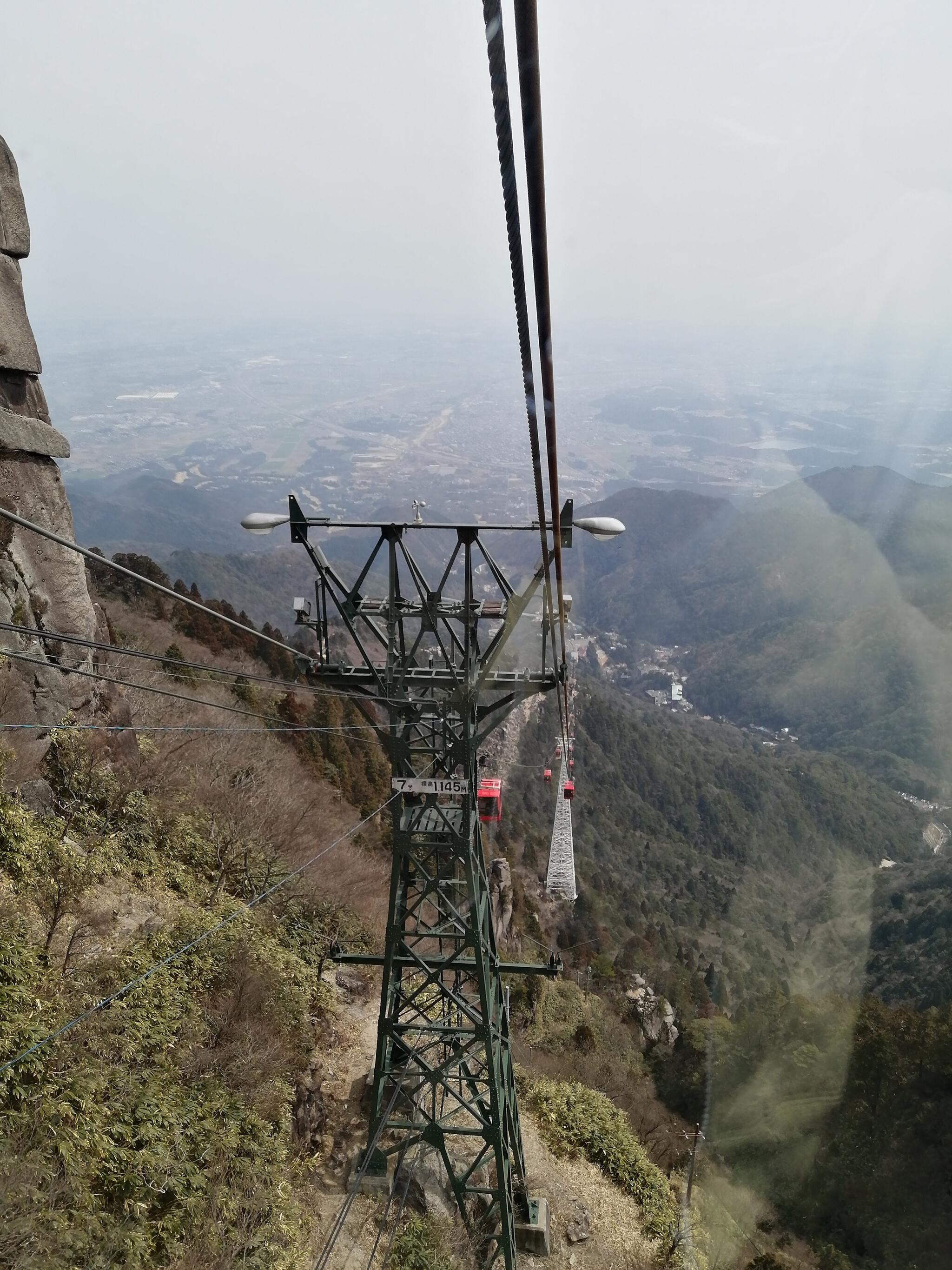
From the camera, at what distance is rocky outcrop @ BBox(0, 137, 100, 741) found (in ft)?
44.6

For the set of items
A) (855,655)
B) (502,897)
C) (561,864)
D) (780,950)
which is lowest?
(855,655)

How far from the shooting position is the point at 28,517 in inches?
568

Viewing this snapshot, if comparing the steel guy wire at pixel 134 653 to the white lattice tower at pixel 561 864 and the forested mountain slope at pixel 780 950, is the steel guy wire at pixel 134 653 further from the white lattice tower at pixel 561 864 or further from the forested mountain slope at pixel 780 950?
the white lattice tower at pixel 561 864

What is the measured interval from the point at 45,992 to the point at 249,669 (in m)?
30.3

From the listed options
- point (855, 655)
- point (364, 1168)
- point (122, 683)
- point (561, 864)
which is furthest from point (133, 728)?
point (855, 655)

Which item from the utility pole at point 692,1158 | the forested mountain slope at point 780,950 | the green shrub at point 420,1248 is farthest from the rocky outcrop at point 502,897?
the green shrub at point 420,1248

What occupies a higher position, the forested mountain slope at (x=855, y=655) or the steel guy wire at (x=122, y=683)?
the steel guy wire at (x=122, y=683)

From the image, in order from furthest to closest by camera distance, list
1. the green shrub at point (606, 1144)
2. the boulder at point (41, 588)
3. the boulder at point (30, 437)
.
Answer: the green shrub at point (606, 1144) → the boulder at point (30, 437) → the boulder at point (41, 588)

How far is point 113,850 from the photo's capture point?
14.0 m

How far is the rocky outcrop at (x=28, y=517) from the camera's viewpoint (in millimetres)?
13602

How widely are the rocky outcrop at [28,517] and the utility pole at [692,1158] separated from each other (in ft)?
57.6

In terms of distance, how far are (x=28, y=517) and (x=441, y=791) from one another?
10.3 metres

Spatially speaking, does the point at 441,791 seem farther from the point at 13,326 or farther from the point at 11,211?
the point at 11,211

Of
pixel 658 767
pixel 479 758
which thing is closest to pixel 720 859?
pixel 658 767
